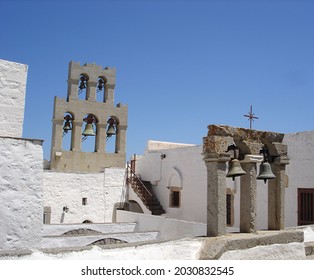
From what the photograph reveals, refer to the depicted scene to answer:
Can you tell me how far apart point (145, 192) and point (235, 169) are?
1144 cm

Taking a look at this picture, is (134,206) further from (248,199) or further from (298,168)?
(248,199)

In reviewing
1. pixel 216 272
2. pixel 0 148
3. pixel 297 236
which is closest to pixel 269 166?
pixel 297 236

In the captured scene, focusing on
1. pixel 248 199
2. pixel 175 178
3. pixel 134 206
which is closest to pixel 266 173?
pixel 248 199

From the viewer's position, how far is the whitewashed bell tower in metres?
15.6

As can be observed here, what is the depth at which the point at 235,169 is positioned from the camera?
5199 mm

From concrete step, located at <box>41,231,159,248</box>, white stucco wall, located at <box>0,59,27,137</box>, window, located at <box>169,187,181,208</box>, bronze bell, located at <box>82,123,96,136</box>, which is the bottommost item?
concrete step, located at <box>41,231,159,248</box>

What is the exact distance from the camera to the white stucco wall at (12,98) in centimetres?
664

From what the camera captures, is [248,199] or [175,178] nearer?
[248,199]

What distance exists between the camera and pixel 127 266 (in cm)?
360

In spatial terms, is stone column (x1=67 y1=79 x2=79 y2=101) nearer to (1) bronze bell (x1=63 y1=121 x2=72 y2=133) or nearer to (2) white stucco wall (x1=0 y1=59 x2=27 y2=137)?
(1) bronze bell (x1=63 y1=121 x2=72 y2=133)

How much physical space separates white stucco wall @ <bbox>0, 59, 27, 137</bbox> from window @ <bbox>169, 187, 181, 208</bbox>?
9245 mm

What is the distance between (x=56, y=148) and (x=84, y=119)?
1808mm

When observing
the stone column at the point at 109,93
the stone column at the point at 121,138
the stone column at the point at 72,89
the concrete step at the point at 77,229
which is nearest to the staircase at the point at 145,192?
the stone column at the point at 121,138

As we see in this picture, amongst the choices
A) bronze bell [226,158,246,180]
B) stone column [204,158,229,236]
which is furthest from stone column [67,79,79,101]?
stone column [204,158,229,236]
